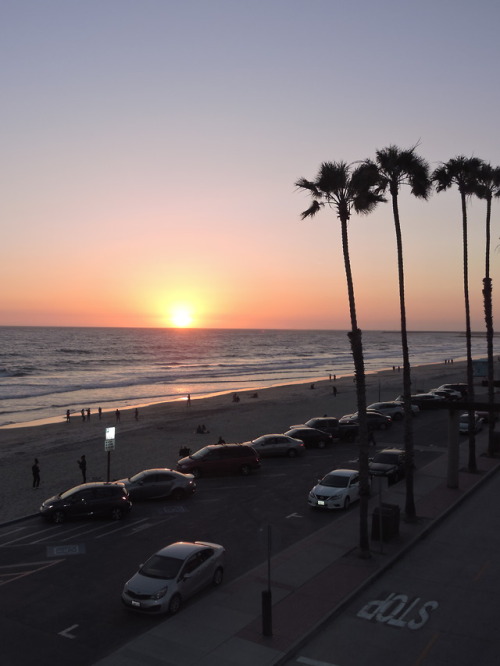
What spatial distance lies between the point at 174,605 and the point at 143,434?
107ft

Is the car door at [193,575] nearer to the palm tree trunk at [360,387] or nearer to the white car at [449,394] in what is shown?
the palm tree trunk at [360,387]

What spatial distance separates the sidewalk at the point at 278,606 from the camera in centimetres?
1246

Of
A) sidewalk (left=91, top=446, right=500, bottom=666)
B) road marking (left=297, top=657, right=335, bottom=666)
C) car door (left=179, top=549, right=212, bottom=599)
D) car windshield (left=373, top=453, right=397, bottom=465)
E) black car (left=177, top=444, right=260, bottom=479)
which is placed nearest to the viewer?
road marking (left=297, top=657, right=335, bottom=666)

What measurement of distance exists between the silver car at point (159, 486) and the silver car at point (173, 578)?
9397mm

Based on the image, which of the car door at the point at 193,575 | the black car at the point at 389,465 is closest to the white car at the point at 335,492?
the black car at the point at 389,465

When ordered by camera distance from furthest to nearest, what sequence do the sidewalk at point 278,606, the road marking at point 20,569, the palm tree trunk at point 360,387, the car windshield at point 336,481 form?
1. the car windshield at point 336,481
2. the palm tree trunk at point 360,387
3. the road marking at point 20,569
4. the sidewalk at point 278,606

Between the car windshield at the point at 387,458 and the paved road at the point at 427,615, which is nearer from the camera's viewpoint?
the paved road at the point at 427,615

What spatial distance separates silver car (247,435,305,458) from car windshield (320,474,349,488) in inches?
400

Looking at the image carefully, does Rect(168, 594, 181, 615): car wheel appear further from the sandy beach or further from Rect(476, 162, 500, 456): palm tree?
Rect(476, 162, 500, 456): palm tree

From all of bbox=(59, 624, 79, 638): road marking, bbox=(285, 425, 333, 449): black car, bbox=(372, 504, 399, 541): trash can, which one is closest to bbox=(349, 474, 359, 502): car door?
bbox=(372, 504, 399, 541): trash can

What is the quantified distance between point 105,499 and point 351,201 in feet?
49.9

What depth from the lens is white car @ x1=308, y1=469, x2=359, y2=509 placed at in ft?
76.9

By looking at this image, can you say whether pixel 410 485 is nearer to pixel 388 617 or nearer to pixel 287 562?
pixel 287 562

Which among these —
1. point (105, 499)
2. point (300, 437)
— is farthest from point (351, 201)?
point (300, 437)
